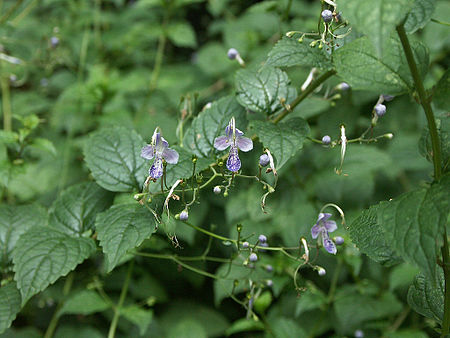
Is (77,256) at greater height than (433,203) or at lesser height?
lesser

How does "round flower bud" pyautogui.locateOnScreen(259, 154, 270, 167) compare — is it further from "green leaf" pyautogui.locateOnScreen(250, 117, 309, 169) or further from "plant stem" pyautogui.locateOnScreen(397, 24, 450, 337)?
"plant stem" pyautogui.locateOnScreen(397, 24, 450, 337)

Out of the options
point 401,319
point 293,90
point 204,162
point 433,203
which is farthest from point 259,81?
point 401,319

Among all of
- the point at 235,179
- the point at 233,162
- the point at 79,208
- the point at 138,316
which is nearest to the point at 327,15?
the point at 233,162

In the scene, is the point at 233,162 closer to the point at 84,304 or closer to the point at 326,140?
the point at 326,140

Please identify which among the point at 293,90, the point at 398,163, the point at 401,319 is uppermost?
the point at 293,90

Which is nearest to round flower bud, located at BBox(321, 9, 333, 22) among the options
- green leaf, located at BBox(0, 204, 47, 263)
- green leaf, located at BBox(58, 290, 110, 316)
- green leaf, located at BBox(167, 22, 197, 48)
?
green leaf, located at BBox(0, 204, 47, 263)

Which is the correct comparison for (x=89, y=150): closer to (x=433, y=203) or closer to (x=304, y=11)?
(x=433, y=203)

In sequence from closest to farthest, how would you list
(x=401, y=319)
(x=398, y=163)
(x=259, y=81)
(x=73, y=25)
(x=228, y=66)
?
1. (x=259, y=81)
2. (x=401, y=319)
3. (x=398, y=163)
4. (x=228, y=66)
5. (x=73, y=25)
